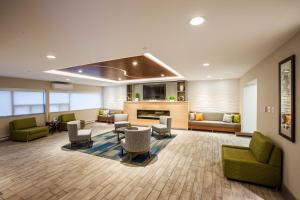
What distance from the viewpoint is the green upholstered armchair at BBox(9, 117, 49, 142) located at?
16.9ft

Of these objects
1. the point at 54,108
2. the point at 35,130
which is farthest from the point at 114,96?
the point at 35,130

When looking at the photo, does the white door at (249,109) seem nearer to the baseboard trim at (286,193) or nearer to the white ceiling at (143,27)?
the white ceiling at (143,27)

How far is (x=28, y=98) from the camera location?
624 cm

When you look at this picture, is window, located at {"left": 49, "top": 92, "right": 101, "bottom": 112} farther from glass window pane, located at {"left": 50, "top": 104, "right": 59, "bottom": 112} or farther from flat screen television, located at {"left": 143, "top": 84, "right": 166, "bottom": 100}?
flat screen television, located at {"left": 143, "top": 84, "right": 166, "bottom": 100}

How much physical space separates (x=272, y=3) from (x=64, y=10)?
209cm

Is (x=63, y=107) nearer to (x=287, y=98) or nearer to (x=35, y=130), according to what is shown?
(x=35, y=130)

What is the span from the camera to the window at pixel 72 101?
7.25m

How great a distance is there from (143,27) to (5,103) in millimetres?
6812

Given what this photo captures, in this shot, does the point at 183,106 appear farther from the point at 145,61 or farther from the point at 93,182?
the point at 93,182

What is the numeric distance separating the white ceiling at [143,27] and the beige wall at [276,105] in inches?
8.7

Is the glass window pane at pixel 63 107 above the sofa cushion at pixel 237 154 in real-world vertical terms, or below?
above

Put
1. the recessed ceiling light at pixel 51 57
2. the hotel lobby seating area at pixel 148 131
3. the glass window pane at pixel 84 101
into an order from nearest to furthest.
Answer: the hotel lobby seating area at pixel 148 131
the recessed ceiling light at pixel 51 57
the glass window pane at pixel 84 101

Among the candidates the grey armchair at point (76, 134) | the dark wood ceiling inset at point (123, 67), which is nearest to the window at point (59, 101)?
the dark wood ceiling inset at point (123, 67)

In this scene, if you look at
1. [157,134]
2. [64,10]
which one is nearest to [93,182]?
[64,10]
